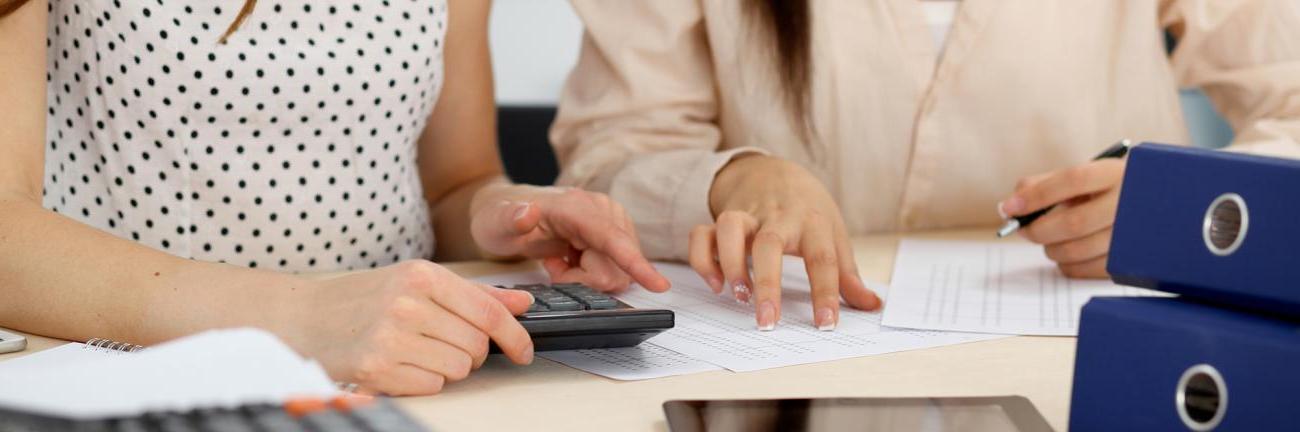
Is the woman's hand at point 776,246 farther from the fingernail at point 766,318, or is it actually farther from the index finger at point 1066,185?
the index finger at point 1066,185

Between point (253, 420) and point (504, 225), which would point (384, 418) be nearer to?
point (253, 420)

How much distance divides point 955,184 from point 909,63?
0.14 m

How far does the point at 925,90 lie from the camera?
141cm

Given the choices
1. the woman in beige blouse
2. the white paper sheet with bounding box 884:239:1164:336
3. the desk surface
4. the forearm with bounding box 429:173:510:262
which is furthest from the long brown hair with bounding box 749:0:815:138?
the desk surface

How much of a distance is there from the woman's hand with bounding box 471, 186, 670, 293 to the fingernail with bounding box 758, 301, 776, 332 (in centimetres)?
10

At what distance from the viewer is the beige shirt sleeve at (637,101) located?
52.2 inches

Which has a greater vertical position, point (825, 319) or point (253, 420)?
point (253, 420)

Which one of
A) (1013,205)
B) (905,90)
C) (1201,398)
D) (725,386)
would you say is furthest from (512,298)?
(905,90)

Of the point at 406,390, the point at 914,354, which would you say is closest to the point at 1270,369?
the point at 914,354

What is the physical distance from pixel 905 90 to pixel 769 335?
1.78 feet

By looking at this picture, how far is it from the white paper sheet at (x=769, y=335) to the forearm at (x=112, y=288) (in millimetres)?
253

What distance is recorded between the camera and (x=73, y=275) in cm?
89

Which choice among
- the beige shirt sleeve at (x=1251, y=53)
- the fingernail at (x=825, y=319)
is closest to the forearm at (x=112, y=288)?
the fingernail at (x=825, y=319)

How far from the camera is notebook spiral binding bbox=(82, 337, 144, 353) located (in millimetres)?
838
